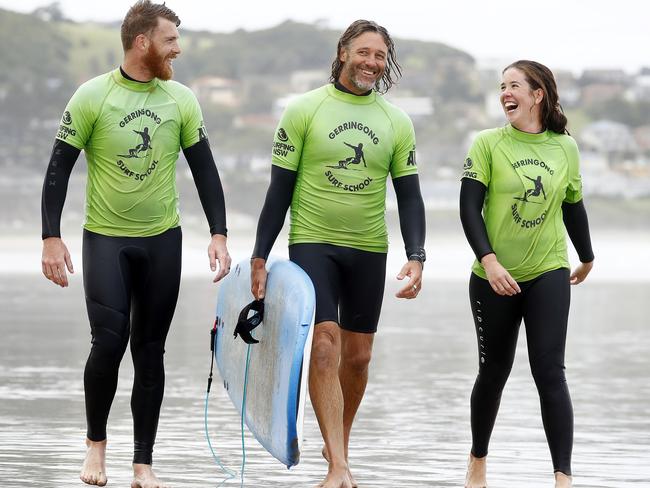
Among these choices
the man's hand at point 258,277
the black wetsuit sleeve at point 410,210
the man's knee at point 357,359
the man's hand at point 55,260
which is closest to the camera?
the man's hand at point 55,260

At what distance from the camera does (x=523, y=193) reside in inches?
251

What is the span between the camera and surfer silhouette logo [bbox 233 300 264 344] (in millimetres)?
6391

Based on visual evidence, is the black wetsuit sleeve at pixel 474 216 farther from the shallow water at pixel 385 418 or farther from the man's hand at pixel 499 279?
the shallow water at pixel 385 418

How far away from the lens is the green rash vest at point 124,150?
20.7 ft

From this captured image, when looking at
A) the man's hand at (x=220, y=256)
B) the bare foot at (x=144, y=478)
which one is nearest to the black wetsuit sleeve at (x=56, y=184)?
the man's hand at (x=220, y=256)

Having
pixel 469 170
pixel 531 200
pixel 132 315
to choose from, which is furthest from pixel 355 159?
pixel 132 315

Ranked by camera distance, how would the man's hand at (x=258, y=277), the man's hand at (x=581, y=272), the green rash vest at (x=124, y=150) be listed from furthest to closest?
1. the man's hand at (x=581, y=272)
2. the man's hand at (x=258, y=277)
3. the green rash vest at (x=124, y=150)

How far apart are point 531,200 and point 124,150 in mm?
1614

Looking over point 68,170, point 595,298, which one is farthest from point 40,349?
point 595,298

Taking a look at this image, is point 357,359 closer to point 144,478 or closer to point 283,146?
point 283,146

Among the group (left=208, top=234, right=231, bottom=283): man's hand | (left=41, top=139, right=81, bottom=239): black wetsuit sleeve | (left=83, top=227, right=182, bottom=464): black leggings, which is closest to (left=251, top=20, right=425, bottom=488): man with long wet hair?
(left=208, top=234, right=231, bottom=283): man's hand

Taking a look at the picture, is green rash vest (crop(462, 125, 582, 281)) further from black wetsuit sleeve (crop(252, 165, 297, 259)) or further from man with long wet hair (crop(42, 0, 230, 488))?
man with long wet hair (crop(42, 0, 230, 488))

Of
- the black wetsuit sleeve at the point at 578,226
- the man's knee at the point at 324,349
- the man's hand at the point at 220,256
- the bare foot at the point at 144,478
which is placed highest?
the black wetsuit sleeve at the point at 578,226

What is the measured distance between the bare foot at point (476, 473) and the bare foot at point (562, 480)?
347 millimetres
